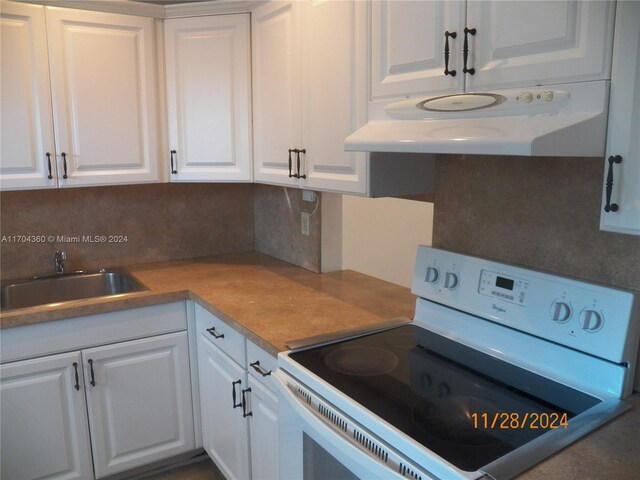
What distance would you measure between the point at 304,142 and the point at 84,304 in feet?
3.42

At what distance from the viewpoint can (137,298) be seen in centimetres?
212

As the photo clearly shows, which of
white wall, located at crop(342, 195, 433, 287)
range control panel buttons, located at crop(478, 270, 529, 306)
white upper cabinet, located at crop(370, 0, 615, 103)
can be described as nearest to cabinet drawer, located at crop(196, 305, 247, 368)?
range control panel buttons, located at crop(478, 270, 529, 306)

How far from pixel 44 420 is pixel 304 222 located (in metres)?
1.34

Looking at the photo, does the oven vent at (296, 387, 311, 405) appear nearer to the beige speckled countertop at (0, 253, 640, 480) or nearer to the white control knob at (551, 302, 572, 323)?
the beige speckled countertop at (0, 253, 640, 480)

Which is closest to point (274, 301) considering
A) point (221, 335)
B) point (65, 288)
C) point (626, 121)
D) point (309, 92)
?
point (221, 335)

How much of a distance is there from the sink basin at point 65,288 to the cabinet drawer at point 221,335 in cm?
31

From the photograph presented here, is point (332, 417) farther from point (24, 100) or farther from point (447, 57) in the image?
point (24, 100)

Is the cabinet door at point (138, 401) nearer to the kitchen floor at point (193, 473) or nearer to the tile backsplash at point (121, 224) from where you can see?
the kitchen floor at point (193, 473)

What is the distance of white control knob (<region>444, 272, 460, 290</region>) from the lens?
1.60m

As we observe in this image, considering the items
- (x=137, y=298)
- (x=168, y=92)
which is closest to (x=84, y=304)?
(x=137, y=298)

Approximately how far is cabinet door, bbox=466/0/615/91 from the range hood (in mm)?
31

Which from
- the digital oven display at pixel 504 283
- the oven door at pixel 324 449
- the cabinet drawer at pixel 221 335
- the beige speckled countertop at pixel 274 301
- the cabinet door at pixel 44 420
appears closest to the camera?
the oven door at pixel 324 449

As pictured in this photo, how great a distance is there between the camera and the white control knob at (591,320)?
4.08ft
